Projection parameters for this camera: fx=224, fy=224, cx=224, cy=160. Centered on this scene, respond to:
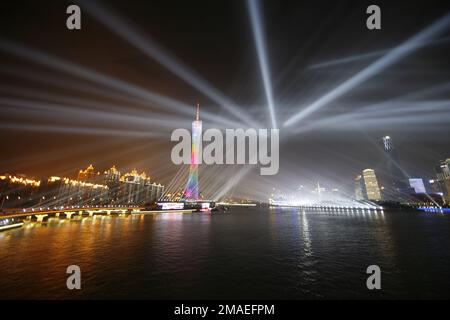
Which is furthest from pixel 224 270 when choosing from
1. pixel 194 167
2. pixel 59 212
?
pixel 194 167

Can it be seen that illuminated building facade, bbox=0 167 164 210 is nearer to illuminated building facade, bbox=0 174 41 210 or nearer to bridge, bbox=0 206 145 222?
illuminated building facade, bbox=0 174 41 210

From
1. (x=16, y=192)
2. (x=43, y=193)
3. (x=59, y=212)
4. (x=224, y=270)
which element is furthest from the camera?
(x=43, y=193)

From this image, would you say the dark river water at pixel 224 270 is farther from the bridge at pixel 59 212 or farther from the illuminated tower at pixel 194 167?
the illuminated tower at pixel 194 167

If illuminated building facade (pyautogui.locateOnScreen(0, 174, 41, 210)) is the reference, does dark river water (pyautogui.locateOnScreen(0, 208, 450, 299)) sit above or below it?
below

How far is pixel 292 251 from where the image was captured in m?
28.5

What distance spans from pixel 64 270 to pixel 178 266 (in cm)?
1000

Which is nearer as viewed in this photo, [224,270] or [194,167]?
[224,270]

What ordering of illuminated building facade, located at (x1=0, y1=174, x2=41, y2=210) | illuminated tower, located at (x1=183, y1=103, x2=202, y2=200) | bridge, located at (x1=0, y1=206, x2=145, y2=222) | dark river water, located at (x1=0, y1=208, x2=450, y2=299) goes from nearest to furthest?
dark river water, located at (x1=0, y1=208, x2=450, y2=299)
bridge, located at (x1=0, y1=206, x2=145, y2=222)
illuminated building facade, located at (x1=0, y1=174, x2=41, y2=210)
illuminated tower, located at (x1=183, y1=103, x2=202, y2=200)

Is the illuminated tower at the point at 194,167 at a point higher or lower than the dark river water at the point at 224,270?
higher

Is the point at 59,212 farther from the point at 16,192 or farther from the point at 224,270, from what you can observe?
the point at 224,270

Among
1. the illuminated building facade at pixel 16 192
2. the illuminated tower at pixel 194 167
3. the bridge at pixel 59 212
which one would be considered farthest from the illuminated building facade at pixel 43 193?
the illuminated tower at pixel 194 167

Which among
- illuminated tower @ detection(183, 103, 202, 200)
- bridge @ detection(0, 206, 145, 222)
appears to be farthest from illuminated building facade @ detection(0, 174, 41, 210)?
illuminated tower @ detection(183, 103, 202, 200)

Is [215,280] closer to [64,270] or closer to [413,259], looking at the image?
[64,270]

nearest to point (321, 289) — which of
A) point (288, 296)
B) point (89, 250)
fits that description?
point (288, 296)
